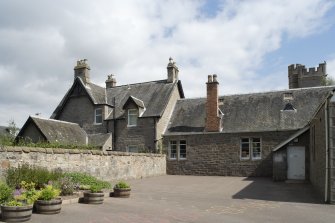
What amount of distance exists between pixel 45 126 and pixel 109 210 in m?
15.6

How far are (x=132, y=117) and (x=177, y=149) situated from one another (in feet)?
15.9

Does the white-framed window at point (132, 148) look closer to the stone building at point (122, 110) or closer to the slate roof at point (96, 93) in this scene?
the stone building at point (122, 110)

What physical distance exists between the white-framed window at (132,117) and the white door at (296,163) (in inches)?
507

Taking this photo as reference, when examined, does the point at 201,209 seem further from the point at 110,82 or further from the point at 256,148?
the point at 110,82

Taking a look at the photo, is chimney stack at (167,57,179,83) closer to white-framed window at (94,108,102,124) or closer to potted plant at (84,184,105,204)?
white-framed window at (94,108,102,124)

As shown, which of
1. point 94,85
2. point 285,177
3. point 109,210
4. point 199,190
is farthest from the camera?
point 94,85

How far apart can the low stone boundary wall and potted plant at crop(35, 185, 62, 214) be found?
10.8 ft

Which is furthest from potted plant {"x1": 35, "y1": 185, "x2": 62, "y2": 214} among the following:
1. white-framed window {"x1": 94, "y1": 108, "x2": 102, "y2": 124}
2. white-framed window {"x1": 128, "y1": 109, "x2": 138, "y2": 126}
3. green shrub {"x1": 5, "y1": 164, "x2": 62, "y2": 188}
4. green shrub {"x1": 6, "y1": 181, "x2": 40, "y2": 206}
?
white-framed window {"x1": 94, "y1": 108, "x2": 102, "y2": 124}

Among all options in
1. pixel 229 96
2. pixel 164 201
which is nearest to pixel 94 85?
pixel 229 96

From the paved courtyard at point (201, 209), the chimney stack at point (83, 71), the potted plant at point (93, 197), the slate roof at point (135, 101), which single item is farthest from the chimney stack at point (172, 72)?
the potted plant at point (93, 197)

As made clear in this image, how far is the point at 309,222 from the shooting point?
10117mm

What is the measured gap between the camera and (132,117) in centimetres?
3086

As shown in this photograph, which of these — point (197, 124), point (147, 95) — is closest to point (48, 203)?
point (197, 124)

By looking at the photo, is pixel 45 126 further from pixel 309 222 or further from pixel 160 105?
pixel 309 222
